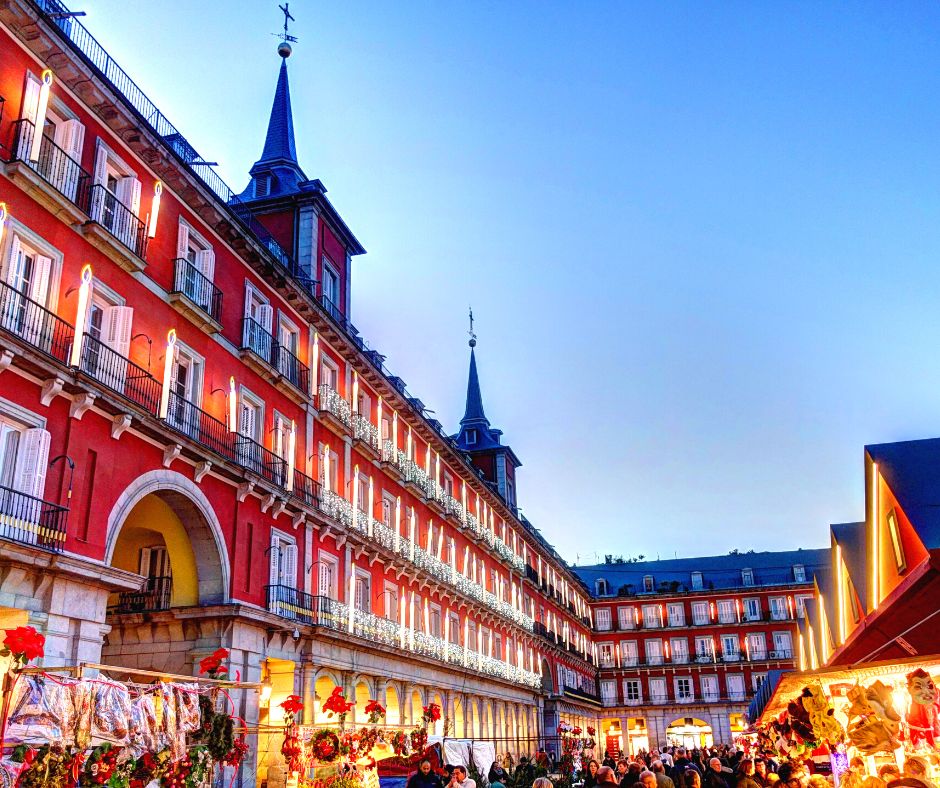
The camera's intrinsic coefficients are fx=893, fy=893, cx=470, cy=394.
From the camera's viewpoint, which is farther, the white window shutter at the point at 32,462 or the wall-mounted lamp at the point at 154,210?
the wall-mounted lamp at the point at 154,210

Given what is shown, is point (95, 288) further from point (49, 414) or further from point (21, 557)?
point (21, 557)

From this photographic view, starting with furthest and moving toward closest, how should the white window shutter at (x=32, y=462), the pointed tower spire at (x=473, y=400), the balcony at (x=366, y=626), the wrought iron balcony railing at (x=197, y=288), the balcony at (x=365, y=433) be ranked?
the pointed tower spire at (x=473, y=400) → the balcony at (x=365, y=433) → the balcony at (x=366, y=626) → the wrought iron balcony railing at (x=197, y=288) → the white window shutter at (x=32, y=462)

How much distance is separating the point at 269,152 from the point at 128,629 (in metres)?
17.6

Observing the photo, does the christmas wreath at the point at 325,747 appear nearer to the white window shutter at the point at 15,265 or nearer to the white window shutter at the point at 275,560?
the white window shutter at the point at 275,560

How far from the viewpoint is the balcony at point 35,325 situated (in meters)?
14.9

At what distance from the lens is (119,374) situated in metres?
17.6

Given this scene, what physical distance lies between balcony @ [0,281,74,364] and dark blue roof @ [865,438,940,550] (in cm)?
1342

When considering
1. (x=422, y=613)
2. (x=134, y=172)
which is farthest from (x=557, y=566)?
(x=134, y=172)

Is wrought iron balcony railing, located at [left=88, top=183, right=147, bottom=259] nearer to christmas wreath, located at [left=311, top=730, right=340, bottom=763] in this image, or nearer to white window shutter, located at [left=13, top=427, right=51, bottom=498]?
white window shutter, located at [left=13, top=427, right=51, bottom=498]

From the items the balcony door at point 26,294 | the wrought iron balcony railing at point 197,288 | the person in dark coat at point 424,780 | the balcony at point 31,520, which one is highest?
the wrought iron balcony railing at point 197,288

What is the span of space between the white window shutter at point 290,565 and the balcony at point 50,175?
10331 mm

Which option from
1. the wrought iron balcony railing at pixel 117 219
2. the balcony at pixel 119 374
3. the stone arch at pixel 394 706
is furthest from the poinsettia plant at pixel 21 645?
the stone arch at pixel 394 706

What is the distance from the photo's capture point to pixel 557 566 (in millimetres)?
62250

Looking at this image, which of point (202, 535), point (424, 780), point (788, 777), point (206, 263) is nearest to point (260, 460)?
point (202, 535)
